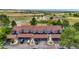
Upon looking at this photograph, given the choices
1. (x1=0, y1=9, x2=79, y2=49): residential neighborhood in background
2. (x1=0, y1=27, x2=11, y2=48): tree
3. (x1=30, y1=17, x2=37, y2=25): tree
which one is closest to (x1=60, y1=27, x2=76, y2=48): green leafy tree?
(x1=0, y1=9, x2=79, y2=49): residential neighborhood in background

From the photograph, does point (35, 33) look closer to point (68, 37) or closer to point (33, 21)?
point (33, 21)

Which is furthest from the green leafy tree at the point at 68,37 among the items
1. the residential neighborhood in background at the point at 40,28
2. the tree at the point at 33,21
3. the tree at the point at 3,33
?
the tree at the point at 3,33

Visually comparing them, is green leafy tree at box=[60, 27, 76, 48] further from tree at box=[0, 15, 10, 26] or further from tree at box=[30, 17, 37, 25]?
tree at box=[0, 15, 10, 26]

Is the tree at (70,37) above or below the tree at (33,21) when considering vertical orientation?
below

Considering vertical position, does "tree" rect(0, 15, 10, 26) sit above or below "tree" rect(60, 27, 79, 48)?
above

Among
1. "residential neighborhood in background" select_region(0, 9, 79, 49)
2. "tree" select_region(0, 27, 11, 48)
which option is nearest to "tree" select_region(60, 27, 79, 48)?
"residential neighborhood in background" select_region(0, 9, 79, 49)

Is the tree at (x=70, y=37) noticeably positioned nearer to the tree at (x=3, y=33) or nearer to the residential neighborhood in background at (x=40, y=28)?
the residential neighborhood in background at (x=40, y=28)
